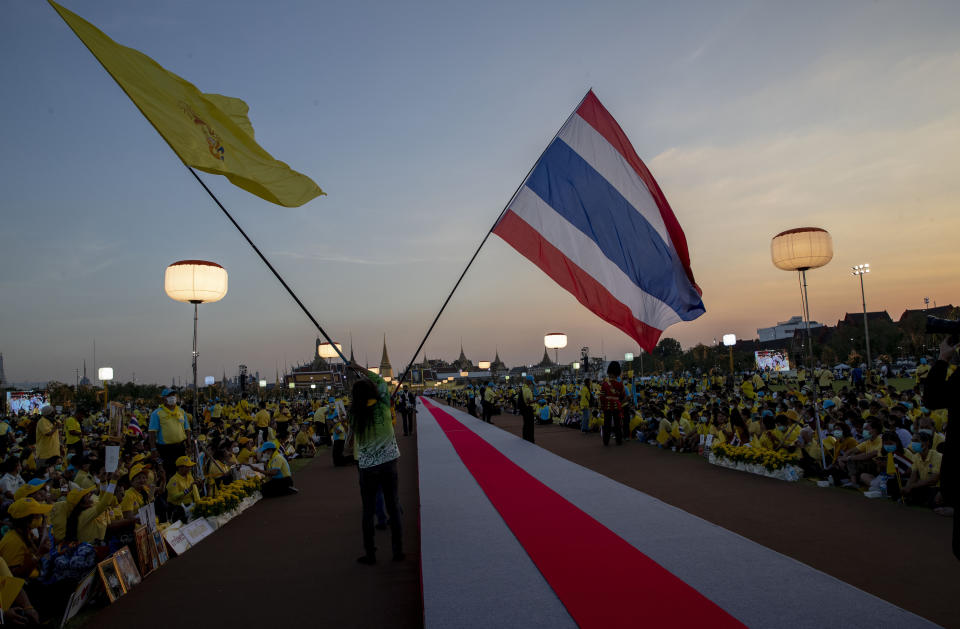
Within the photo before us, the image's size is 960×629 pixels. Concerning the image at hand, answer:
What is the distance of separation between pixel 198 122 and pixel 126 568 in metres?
4.14

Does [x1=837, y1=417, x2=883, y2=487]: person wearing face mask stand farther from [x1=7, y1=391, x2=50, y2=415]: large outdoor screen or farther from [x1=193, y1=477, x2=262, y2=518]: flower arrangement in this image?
[x1=7, y1=391, x2=50, y2=415]: large outdoor screen

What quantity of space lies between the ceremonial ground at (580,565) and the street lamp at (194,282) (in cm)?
336

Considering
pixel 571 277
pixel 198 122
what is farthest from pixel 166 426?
pixel 571 277

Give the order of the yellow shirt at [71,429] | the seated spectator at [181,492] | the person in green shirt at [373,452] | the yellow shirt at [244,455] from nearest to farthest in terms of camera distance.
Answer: the person in green shirt at [373,452] → the seated spectator at [181,492] → the yellow shirt at [244,455] → the yellow shirt at [71,429]

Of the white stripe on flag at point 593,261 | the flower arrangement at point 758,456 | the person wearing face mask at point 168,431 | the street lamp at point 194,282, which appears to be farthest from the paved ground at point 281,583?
the flower arrangement at point 758,456

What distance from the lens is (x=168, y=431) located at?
27.5 ft

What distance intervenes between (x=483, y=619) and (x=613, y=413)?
1077 cm

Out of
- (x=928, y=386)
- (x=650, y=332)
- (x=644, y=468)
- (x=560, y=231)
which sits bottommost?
(x=644, y=468)

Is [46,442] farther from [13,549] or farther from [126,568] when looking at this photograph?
[126,568]

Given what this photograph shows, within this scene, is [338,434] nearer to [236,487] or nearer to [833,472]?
[236,487]

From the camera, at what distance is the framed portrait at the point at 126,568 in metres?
4.81

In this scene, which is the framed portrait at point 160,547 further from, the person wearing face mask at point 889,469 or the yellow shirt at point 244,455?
the person wearing face mask at point 889,469

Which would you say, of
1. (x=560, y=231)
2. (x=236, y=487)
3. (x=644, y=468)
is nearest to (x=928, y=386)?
(x=560, y=231)

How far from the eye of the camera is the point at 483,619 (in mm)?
3387
